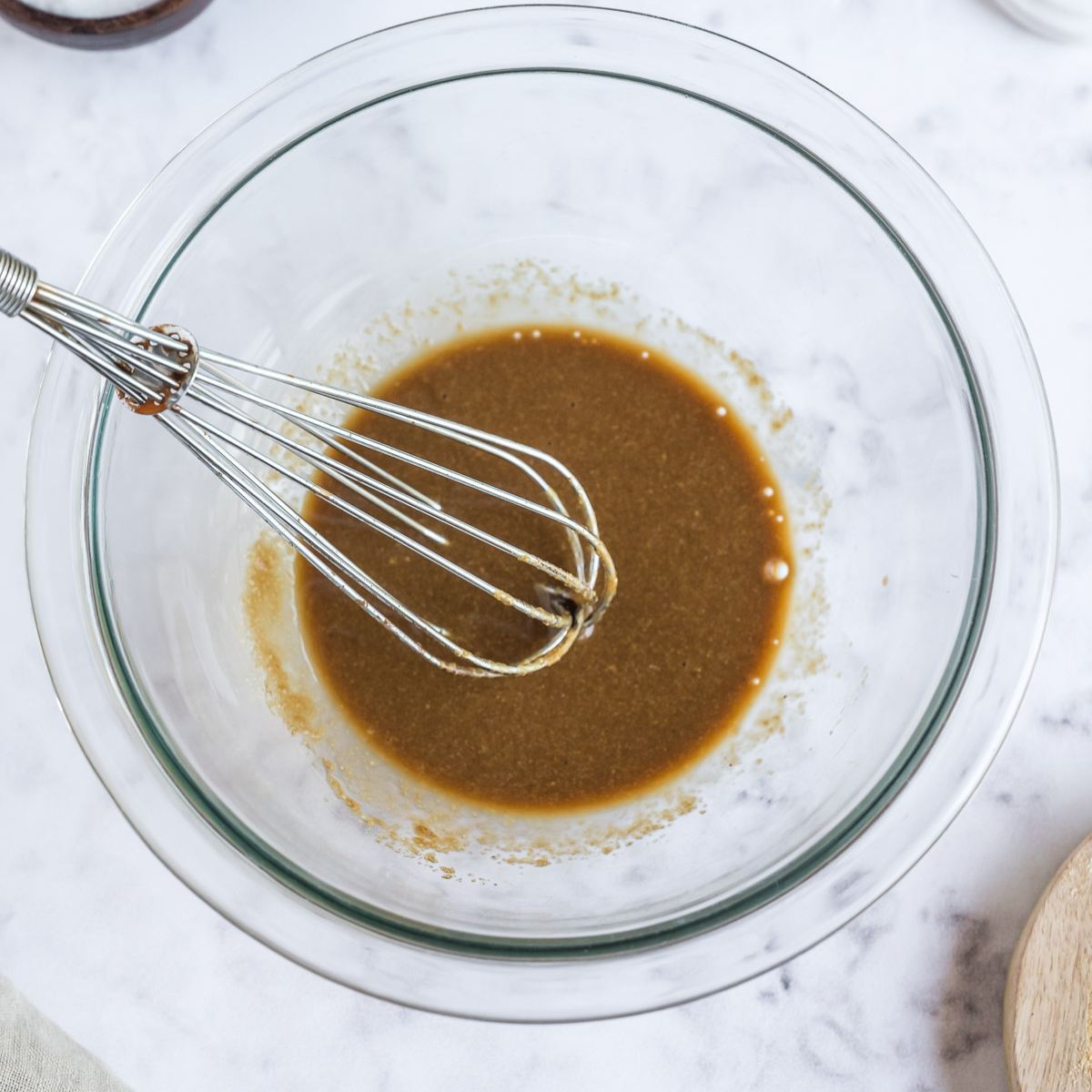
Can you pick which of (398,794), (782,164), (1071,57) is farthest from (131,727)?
(1071,57)

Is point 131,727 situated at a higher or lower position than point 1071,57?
lower

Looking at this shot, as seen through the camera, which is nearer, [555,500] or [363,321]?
[555,500]

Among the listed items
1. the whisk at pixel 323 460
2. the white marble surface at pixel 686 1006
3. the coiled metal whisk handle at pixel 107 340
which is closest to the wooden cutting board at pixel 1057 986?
the white marble surface at pixel 686 1006

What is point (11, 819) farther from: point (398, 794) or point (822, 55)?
point (822, 55)

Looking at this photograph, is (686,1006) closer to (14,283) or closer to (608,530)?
(608,530)

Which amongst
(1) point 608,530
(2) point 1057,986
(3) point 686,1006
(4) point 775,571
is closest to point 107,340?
(1) point 608,530

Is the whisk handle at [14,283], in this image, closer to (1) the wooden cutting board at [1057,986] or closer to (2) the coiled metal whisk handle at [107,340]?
(2) the coiled metal whisk handle at [107,340]
